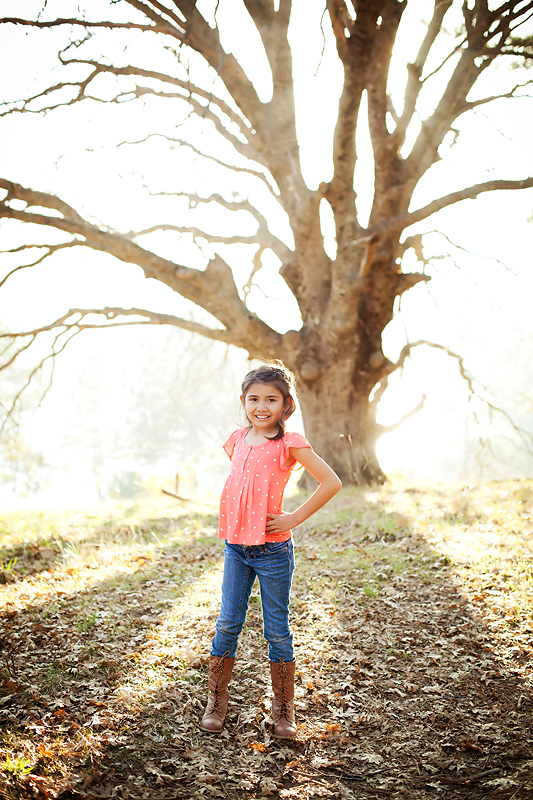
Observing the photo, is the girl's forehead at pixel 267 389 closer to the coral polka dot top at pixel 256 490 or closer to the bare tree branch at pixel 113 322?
the coral polka dot top at pixel 256 490

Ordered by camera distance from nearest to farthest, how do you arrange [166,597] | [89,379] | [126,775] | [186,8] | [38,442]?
[126,775] → [166,597] → [186,8] → [38,442] → [89,379]

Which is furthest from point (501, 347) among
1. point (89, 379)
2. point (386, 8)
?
point (386, 8)

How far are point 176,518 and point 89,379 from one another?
32135mm

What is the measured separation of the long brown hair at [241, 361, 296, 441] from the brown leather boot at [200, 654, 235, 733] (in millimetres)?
1220

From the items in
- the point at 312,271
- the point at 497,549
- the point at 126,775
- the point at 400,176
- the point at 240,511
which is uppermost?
the point at 400,176

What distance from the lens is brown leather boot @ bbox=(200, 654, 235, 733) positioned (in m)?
2.78

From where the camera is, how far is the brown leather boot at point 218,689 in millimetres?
2781

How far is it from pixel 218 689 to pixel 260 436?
4.48 ft

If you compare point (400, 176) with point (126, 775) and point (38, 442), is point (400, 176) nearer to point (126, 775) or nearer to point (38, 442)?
point (126, 775)

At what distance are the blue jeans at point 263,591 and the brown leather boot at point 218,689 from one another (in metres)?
0.04

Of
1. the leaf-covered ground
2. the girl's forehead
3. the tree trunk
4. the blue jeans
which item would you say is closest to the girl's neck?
the girl's forehead

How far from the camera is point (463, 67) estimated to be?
7.69m

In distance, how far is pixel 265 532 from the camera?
265 centimetres

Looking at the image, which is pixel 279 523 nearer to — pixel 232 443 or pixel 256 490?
pixel 256 490
